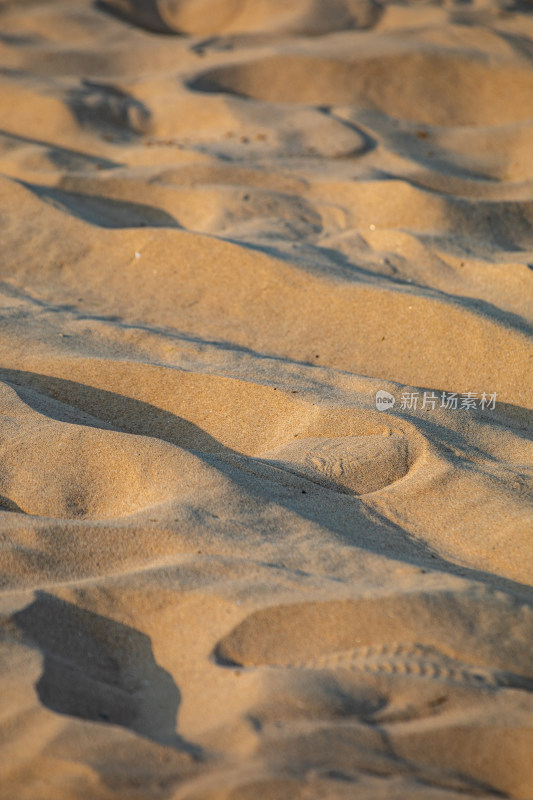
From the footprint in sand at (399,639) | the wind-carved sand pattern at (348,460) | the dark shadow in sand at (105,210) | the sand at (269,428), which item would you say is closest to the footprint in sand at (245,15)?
the sand at (269,428)

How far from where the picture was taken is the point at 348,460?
1945 mm

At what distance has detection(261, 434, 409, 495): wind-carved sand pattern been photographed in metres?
1.89

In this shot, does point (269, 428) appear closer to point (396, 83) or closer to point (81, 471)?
point (81, 471)

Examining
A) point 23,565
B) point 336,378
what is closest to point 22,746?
point 23,565

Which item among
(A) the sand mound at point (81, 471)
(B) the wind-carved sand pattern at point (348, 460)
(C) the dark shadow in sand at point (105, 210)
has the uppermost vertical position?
(C) the dark shadow in sand at point (105, 210)

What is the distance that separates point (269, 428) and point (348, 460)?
11.4 inches

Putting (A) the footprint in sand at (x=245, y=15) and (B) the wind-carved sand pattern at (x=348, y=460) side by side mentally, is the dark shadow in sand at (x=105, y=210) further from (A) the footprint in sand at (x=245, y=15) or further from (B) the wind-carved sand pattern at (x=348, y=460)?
(A) the footprint in sand at (x=245, y=15)

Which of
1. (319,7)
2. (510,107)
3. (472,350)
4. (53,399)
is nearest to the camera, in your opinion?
(53,399)

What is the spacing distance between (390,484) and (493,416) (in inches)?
20.4

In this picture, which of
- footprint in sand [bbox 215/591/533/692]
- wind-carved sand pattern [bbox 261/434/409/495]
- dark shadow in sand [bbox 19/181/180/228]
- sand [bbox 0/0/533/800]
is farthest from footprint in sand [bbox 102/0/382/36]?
footprint in sand [bbox 215/591/533/692]

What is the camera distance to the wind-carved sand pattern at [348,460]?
1.89 metres

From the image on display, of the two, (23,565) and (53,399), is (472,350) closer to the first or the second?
(53,399)

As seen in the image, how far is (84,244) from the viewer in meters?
3.02

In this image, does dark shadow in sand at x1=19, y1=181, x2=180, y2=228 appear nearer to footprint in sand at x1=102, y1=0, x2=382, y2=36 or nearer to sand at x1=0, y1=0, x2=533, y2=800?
sand at x1=0, y1=0, x2=533, y2=800
